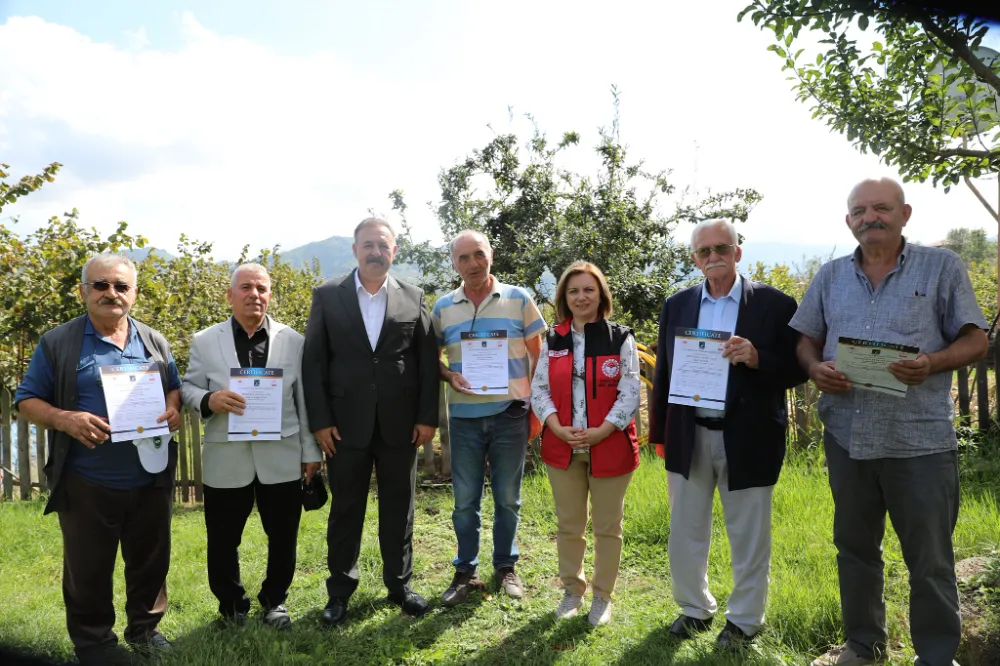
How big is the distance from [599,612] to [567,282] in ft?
6.67

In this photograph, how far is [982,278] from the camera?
44.4 feet

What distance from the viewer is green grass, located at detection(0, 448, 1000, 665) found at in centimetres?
362

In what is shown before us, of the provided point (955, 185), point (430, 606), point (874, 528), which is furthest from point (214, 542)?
point (955, 185)

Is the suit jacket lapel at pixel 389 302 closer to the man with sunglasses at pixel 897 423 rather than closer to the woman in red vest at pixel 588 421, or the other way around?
the woman in red vest at pixel 588 421

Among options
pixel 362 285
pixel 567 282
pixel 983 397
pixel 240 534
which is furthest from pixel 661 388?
pixel 983 397

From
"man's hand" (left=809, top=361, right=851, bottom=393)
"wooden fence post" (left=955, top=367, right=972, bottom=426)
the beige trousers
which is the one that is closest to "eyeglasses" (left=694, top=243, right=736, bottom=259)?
"man's hand" (left=809, top=361, right=851, bottom=393)

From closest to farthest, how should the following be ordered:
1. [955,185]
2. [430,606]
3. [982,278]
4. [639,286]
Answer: [955,185] → [430,606] → [639,286] → [982,278]

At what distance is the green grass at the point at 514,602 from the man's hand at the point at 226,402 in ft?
4.39

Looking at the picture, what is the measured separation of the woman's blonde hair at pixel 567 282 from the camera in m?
4.02

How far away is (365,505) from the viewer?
13.9 feet

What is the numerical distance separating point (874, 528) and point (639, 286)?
5.22m

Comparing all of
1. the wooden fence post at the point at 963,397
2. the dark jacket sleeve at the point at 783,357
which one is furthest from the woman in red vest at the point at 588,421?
the wooden fence post at the point at 963,397

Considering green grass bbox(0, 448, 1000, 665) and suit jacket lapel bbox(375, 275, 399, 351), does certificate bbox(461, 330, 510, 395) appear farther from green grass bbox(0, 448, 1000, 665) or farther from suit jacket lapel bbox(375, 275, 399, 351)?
green grass bbox(0, 448, 1000, 665)

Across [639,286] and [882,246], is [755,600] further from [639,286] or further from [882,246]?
[639,286]
